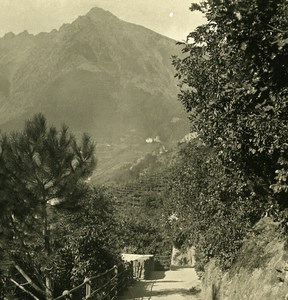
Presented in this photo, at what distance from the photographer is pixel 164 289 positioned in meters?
20.2

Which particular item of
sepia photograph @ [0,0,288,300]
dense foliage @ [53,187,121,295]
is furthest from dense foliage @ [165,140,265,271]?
dense foliage @ [53,187,121,295]

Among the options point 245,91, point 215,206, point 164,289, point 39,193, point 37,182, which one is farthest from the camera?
point 164,289

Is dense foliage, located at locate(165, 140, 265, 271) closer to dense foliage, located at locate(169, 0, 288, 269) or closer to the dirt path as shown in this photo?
dense foliage, located at locate(169, 0, 288, 269)

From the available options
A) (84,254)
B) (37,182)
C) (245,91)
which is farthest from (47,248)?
(245,91)

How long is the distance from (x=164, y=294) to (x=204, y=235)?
13.1ft

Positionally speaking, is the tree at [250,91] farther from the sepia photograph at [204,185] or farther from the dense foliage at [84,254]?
the dense foliage at [84,254]

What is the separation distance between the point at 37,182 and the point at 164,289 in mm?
11396

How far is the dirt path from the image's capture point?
17938 millimetres

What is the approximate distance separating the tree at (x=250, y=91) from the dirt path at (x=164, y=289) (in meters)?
11.4

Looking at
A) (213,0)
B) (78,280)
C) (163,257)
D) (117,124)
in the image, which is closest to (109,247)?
(78,280)

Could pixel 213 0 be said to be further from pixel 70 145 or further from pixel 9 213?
pixel 9 213

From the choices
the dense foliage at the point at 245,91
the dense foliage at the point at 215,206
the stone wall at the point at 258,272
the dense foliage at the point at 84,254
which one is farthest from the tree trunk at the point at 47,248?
the stone wall at the point at 258,272

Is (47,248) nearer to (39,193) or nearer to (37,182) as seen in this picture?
(39,193)

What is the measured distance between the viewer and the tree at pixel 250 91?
6234mm
